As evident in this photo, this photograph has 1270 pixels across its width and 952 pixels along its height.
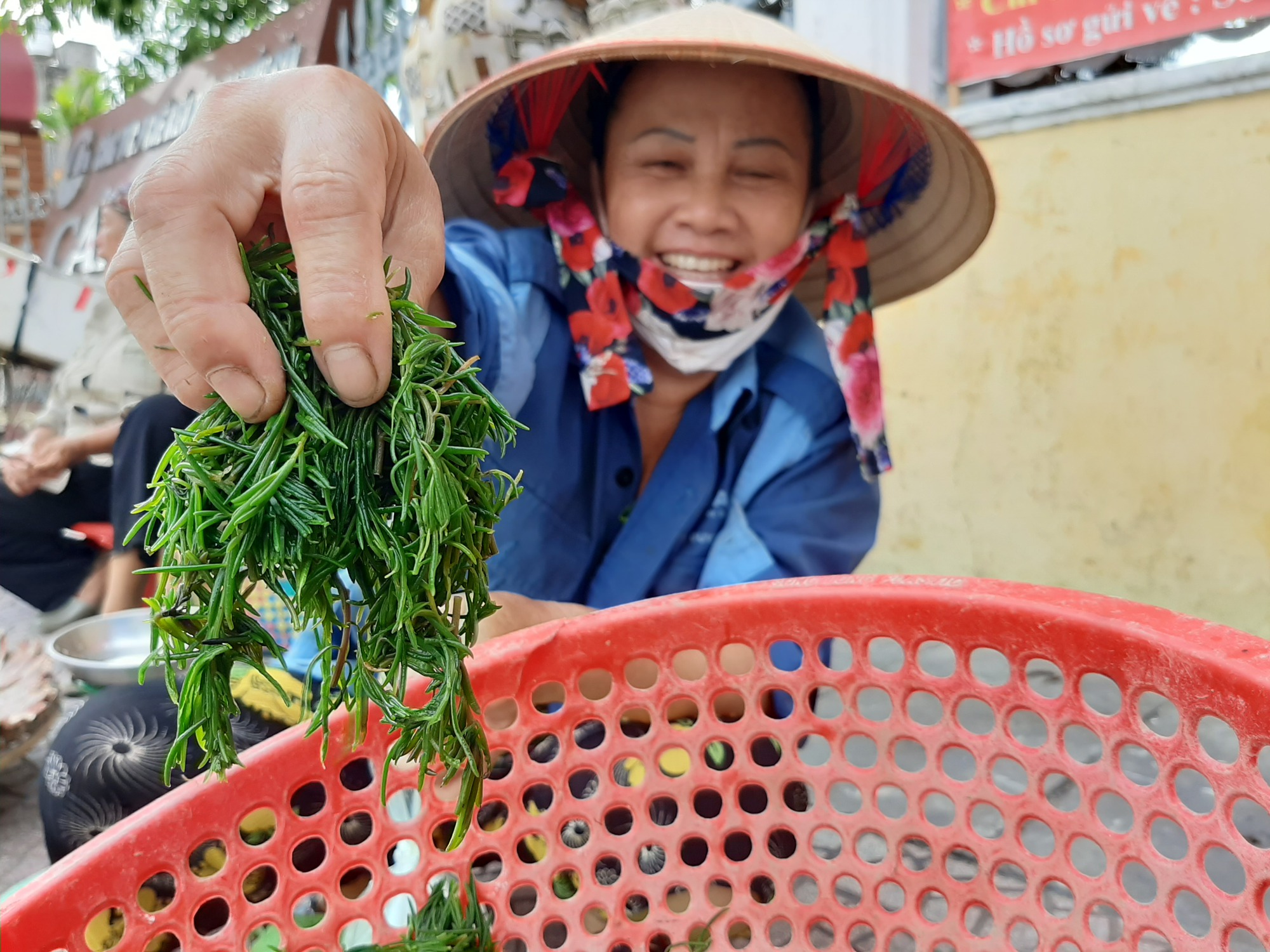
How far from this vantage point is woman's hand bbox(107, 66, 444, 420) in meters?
0.53

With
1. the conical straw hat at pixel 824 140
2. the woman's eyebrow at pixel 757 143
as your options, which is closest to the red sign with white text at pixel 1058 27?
the conical straw hat at pixel 824 140

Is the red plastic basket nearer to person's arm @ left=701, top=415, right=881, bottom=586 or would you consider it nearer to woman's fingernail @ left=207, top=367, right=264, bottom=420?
person's arm @ left=701, top=415, right=881, bottom=586

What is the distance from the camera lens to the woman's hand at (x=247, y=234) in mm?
528

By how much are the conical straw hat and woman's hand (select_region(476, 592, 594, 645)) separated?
0.66 m

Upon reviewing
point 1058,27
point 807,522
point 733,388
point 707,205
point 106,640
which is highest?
point 707,205

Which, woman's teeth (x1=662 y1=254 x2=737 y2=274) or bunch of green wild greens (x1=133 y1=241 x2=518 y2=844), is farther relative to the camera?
woman's teeth (x1=662 y1=254 x2=737 y2=274)

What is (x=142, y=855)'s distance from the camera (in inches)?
27.2

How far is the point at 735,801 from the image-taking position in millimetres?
909

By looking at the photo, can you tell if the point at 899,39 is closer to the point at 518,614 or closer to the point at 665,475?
the point at 665,475

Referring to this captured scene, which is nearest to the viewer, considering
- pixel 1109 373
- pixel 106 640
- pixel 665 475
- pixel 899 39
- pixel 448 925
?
pixel 448 925

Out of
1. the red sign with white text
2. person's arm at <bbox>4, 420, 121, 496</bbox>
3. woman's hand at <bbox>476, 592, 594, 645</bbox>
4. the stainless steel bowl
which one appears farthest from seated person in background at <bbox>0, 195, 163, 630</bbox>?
the red sign with white text

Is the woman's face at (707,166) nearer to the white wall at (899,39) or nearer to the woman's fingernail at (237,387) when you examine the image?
the woman's fingernail at (237,387)

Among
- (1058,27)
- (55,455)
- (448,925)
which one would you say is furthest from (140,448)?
(1058,27)

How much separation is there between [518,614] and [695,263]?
1.90 ft
